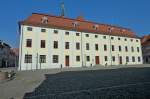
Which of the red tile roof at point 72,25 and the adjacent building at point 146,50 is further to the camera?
the adjacent building at point 146,50

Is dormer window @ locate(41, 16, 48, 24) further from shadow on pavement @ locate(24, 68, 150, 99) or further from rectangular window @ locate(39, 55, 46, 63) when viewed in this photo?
shadow on pavement @ locate(24, 68, 150, 99)

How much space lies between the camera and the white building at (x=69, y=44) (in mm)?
34031

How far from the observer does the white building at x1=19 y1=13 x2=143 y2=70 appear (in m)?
34.0

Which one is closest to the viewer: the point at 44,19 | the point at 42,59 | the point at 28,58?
the point at 28,58

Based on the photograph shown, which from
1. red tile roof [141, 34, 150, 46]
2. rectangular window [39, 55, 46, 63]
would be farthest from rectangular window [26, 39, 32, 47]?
red tile roof [141, 34, 150, 46]

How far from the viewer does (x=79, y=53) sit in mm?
39875

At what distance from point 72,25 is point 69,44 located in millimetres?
5900

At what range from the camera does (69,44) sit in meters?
38.8

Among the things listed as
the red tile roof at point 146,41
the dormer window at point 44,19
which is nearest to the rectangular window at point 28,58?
the dormer window at point 44,19

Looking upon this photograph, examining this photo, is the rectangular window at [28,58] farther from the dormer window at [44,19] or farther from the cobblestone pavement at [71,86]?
the cobblestone pavement at [71,86]

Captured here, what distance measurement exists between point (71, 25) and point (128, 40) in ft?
62.7

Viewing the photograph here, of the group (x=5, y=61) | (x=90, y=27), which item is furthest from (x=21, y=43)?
(x=5, y=61)

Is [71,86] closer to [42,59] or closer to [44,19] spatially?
[42,59]

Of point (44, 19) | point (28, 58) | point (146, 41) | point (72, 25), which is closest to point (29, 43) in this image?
point (28, 58)
